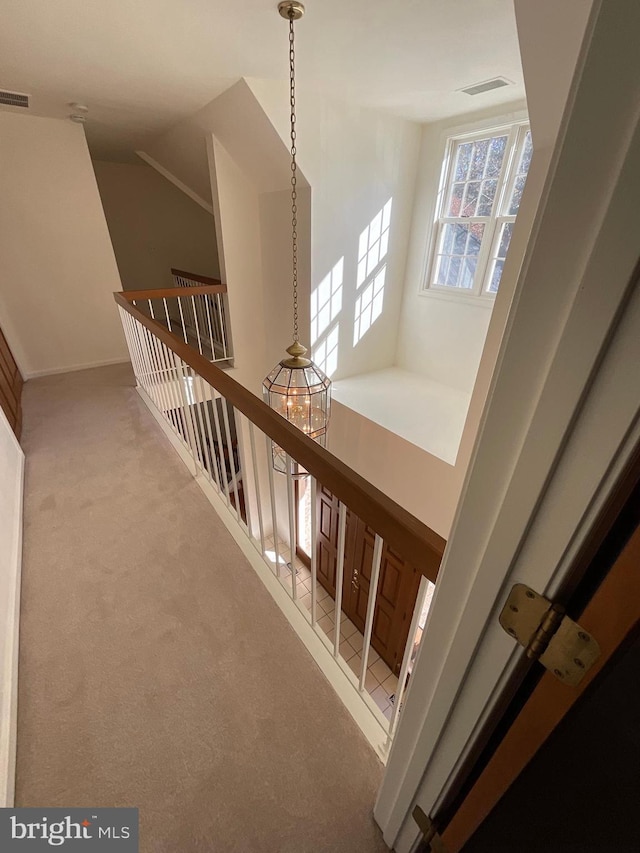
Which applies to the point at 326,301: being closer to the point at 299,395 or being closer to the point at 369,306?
the point at 369,306

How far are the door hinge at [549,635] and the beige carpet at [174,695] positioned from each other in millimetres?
1022

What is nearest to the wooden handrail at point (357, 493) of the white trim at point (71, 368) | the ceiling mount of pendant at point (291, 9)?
the ceiling mount of pendant at point (291, 9)

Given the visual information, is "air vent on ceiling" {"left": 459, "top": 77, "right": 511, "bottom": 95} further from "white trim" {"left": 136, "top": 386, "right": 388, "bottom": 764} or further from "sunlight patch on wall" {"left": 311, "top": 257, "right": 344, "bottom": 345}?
"white trim" {"left": 136, "top": 386, "right": 388, "bottom": 764}

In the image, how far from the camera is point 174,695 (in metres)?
1.29

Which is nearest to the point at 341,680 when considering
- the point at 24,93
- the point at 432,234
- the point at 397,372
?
the point at 397,372

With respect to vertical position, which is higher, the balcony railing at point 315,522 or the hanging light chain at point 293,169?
the hanging light chain at point 293,169

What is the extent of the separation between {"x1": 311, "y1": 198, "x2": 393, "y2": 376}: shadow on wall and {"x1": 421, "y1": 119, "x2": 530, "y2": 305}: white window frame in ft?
1.60

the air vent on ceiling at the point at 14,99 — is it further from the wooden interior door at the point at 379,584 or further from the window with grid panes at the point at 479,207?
Result: the wooden interior door at the point at 379,584

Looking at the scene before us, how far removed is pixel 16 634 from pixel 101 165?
257 inches

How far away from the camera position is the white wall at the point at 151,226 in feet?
18.5

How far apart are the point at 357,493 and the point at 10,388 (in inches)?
139

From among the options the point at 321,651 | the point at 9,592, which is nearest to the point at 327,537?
the point at 321,651

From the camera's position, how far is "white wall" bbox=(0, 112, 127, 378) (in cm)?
331

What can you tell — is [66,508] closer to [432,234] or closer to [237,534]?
[237,534]
